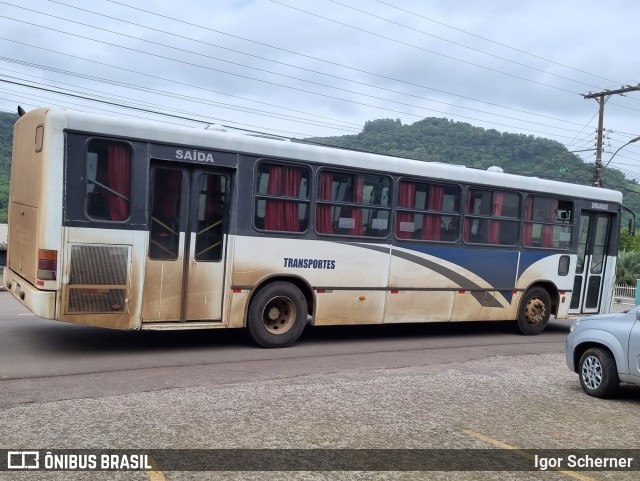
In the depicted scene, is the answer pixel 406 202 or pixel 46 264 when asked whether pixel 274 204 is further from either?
pixel 46 264

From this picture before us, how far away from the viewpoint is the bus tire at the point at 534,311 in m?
14.8

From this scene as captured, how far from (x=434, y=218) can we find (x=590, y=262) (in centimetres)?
490

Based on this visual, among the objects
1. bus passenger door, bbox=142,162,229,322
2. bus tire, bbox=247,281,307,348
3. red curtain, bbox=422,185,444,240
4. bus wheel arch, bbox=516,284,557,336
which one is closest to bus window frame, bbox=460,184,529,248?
red curtain, bbox=422,185,444,240

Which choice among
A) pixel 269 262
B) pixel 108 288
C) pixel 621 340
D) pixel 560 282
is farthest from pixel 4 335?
pixel 560 282

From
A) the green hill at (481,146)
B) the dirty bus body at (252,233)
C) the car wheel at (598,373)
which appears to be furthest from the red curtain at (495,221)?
the green hill at (481,146)

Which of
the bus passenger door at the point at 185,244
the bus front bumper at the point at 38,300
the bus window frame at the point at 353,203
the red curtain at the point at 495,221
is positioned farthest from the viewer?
the red curtain at the point at 495,221

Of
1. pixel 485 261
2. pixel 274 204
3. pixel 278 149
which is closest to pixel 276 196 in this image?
pixel 274 204

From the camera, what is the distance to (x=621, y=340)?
326 inches

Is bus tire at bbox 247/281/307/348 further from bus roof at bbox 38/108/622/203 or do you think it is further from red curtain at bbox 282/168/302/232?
bus roof at bbox 38/108/622/203

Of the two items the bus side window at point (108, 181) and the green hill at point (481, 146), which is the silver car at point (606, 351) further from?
the green hill at point (481, 146)

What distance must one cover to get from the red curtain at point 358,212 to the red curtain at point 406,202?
83cm

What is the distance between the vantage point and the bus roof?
9594 millimetres

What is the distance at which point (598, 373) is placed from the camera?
855 centimetres

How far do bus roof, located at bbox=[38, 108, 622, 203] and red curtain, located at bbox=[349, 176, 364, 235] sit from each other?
0.28 meters
